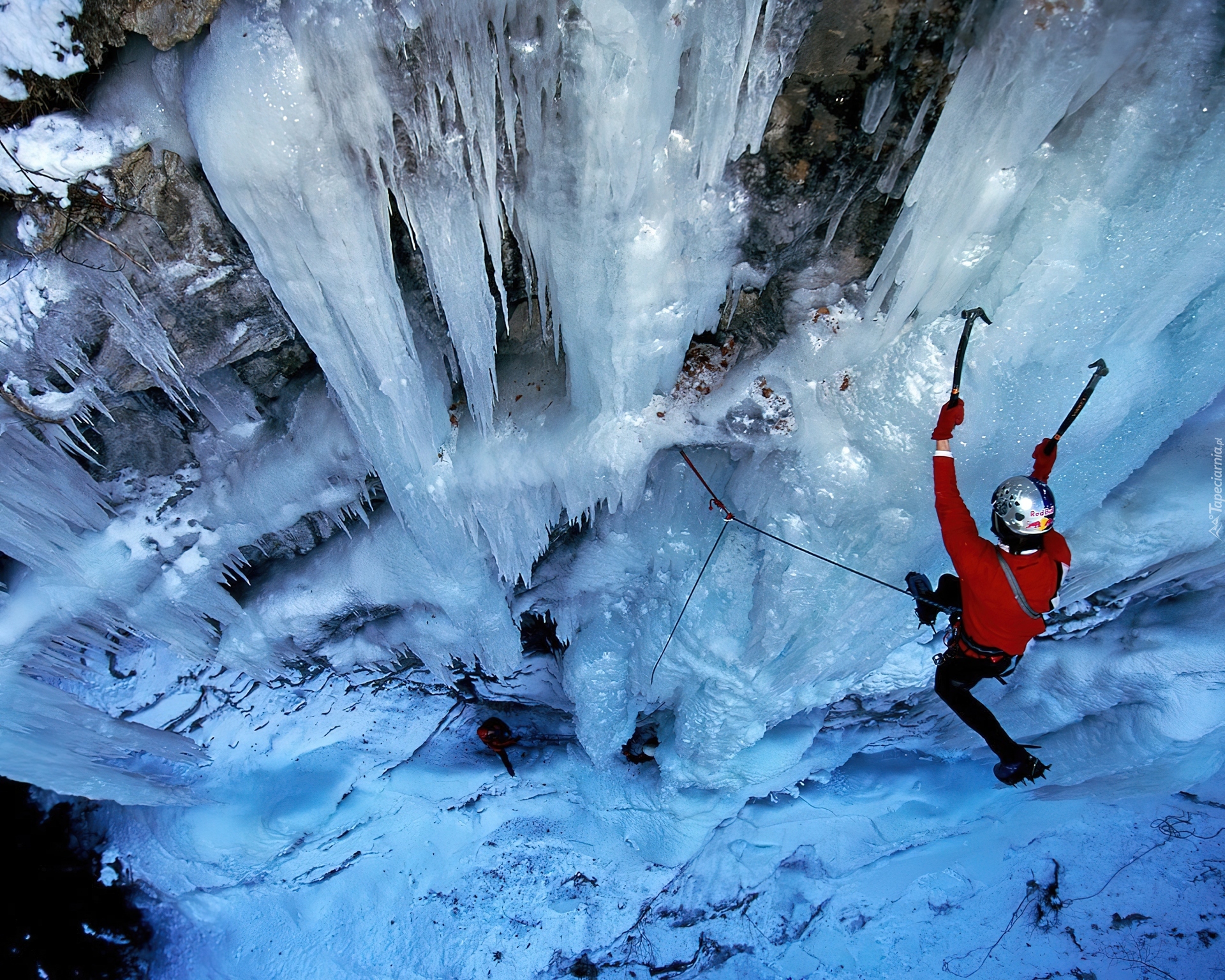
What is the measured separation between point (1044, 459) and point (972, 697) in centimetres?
118

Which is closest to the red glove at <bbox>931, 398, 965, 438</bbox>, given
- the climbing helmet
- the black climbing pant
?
the climbing helmet

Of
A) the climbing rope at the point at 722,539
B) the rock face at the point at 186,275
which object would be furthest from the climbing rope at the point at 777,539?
the rock face at the point at 186,275

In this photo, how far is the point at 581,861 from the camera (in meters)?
5.29

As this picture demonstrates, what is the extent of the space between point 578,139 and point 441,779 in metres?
4.64

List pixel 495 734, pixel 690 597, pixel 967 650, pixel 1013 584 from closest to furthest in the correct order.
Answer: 1. pixel 1013 584
2. pixel 967 650
3. pixel 690 597
4. pixel 495 734

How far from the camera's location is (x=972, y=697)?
3023 millimetres

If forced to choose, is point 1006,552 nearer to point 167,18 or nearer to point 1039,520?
point 1039,520

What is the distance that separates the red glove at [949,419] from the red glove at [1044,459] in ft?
1.24

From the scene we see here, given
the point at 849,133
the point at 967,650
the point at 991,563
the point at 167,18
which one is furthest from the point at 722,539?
the point at 167,18

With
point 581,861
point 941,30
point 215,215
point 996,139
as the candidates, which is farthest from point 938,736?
point 215,215

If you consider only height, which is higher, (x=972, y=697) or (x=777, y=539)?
(x=777, y=539)

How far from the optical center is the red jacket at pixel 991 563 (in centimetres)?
238

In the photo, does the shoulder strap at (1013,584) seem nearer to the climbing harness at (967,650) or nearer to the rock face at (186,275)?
the climbing harness at (967,650)

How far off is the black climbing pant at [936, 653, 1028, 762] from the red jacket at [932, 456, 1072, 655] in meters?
0.48
